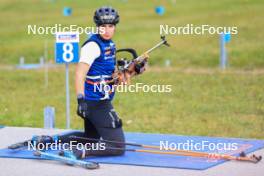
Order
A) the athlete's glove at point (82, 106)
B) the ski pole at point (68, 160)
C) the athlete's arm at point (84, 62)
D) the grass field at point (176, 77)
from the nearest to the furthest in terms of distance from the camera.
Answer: the ski pole at point (68, 160)
the athlete's glove at point (82, 106)
the athlete's arm at point (84, 62)
the grass field at point (176, 77)

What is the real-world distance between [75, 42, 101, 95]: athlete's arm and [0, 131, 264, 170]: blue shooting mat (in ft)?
3.05

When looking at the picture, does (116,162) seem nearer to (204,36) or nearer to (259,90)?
(259,90)

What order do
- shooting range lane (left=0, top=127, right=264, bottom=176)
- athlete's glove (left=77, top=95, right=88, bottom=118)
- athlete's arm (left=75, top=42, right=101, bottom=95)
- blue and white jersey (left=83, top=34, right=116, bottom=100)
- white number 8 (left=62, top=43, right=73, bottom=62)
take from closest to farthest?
shooting range lane (left=0, top=127, right=264, bottom=176) → athlete's glove (left=77, top=95, right=88, bottom=118) → athlete's arm (left=75, top=42, right=101, bottom=95) → blue and white jersey (left=83, top=34, right=116, bottom=100) → white number 8 (left=62, top=43, right=73, bottom=62)

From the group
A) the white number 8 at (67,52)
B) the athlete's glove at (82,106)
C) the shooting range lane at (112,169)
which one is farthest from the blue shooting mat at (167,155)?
the white number 8 at (67,52)

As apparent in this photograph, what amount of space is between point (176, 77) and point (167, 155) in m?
11.2

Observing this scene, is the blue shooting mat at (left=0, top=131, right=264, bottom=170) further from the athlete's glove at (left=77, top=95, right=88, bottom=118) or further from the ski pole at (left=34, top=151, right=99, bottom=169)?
the athlete's glove at (left=77, top=95, right=88, bottom=118)

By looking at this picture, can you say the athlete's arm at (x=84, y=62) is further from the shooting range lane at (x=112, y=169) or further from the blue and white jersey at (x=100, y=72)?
the shooting range lane at (x=112, y=169)

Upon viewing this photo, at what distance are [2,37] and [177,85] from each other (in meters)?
17.9

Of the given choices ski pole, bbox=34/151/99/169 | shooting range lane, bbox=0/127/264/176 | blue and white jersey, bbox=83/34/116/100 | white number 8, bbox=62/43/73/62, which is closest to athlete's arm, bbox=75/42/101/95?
blue and white jersey, bbox=83/34/116/100

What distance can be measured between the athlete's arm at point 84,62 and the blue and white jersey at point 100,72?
0.06 metres

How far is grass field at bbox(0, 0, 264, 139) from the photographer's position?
1569 centimetres

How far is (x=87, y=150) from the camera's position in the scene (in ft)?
35.8

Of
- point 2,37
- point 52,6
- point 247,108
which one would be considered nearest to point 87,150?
point 247,108

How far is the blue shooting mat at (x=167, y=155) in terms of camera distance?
10555 mm
